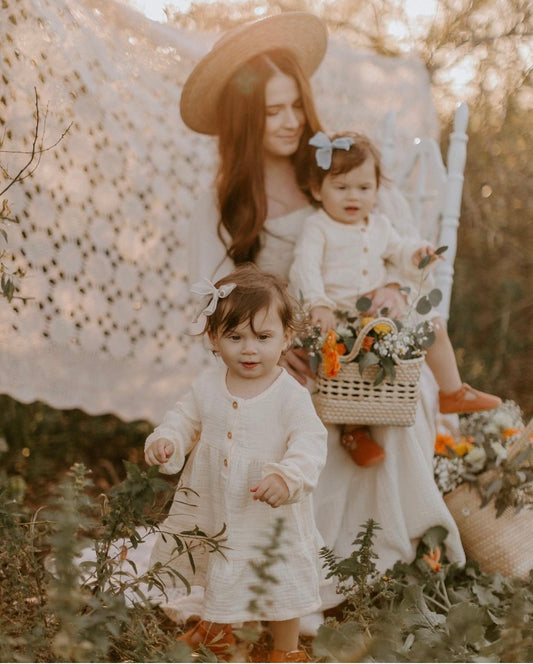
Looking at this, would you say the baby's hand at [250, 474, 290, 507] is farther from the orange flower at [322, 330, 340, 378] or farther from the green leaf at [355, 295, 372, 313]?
the green leaf at [355, 295, 372, 313]

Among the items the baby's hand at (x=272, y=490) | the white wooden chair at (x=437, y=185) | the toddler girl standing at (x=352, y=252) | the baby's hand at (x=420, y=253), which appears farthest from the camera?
the white wooden chair at (x=437, y=185)

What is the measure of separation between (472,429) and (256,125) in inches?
59.0

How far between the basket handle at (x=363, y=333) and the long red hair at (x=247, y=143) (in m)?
0.57

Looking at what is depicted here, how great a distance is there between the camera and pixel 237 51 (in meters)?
2.38

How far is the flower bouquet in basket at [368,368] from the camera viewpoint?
2080 mm

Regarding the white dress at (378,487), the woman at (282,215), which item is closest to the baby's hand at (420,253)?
the woman at (282,215)

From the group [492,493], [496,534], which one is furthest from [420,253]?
[496,534]

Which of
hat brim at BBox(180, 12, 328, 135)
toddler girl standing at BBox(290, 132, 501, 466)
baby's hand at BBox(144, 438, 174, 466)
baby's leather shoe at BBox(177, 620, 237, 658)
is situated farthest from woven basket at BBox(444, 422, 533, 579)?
hat brim at BBox(180, 12, 328, 135)

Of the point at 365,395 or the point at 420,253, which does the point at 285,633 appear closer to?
the point at 365,395

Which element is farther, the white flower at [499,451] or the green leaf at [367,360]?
the white flower at [499,451]

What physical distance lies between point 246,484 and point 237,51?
4.66 feet

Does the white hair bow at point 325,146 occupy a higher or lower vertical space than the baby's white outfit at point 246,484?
higher

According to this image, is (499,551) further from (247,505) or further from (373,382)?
(247,505)

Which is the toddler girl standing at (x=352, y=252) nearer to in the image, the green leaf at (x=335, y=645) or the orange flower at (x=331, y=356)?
the orange flower at (x=331, y=356)
